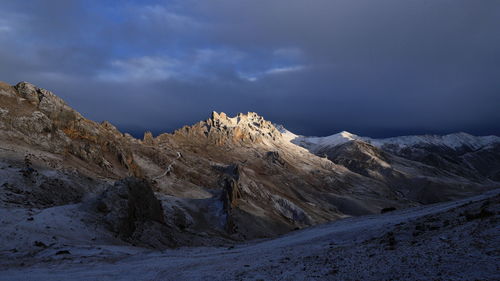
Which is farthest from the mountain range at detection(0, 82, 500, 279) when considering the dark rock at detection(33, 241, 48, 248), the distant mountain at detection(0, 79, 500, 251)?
the distant mountain at detection(0, 79, 500, 251)

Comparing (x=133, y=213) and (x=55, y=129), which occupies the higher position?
(x=55, y=129)

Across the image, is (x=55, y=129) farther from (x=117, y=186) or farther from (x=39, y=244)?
(x=39, y=244)

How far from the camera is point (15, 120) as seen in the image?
7094 cm

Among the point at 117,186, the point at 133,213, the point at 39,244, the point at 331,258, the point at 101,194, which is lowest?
the point at 39,244

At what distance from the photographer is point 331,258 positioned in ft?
71.9

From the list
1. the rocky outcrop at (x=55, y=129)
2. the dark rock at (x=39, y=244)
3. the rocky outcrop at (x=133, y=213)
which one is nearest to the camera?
the dark rock at (x=39, y=244)

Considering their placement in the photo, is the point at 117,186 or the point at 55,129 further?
the point at 55,129

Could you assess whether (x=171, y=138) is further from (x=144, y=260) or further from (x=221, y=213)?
(x=144, y=260)

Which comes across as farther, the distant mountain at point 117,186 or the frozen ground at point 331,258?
the distant mountain at point 117,186

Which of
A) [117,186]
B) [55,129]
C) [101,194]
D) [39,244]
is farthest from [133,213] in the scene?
[55,129]

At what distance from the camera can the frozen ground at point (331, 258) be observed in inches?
672

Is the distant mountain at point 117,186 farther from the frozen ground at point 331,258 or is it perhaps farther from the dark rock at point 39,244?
the frozen ground at point 331,258

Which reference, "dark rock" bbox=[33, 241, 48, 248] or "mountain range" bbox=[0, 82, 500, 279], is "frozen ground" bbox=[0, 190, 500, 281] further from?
"mountain range" bbox=[0, 82, 500, 279]

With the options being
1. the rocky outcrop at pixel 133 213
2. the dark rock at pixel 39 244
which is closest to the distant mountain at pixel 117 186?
the rocky outcrop at pixel 133 213
